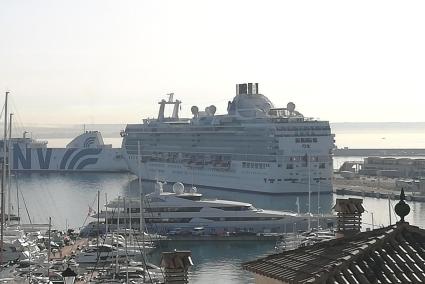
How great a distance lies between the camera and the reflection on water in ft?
92.3

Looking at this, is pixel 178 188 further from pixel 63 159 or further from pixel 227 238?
pixel 63 159

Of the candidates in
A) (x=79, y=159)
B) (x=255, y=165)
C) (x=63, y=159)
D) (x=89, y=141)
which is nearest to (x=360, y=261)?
(x=255, y=165)

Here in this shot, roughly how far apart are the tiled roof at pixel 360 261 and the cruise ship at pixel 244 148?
43.3 metres

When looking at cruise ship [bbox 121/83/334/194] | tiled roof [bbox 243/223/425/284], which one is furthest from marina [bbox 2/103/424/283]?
tiled roof [bbox 243/223/425/284]

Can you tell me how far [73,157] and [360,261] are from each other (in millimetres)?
77036

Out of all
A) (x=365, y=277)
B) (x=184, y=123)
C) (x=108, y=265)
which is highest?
(x=184, y=123)

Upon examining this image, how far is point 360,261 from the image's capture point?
17.3 ft

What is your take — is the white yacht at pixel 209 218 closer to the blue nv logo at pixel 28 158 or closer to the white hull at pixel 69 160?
the white hull at pixel 69 160

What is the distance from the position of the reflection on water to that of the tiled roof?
19136 millimetres

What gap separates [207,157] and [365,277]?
5539 cm

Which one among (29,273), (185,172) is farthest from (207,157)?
(29,273)

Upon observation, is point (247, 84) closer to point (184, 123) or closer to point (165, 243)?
point (184, 123)

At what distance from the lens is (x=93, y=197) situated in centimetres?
5406

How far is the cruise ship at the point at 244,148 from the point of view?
5394cm
